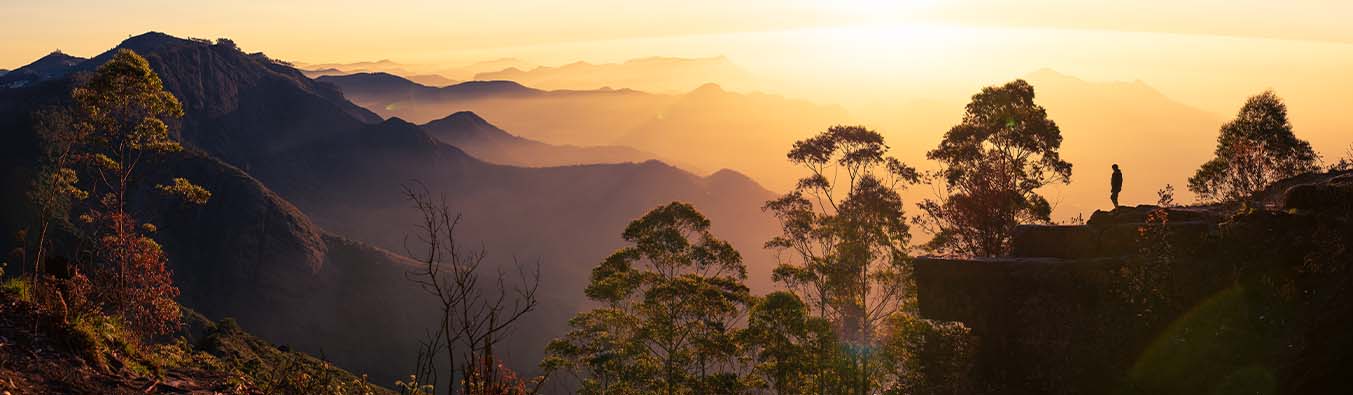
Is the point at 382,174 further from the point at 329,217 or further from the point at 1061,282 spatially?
the point at 1061,282

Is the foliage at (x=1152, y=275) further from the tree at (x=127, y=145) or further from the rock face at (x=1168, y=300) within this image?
the tree at (x=127, y=145)

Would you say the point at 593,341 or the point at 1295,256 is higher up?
the point at 1295,256

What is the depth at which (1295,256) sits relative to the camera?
52.5 ft

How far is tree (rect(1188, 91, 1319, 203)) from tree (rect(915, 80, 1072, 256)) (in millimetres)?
5772

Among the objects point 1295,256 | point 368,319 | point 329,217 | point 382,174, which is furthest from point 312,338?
point 1295,256

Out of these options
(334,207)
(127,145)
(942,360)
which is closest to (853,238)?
(942,360)

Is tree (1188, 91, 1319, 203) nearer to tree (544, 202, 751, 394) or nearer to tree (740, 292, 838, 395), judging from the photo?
tree (740, 292, 838, 395)

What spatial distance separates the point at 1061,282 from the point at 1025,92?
17169 millimetres

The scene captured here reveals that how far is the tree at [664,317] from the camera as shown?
3117 cm

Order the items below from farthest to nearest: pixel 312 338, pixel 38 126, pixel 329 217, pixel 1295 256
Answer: pixel 329 217 < pixel 38 126 < pixel 312 338 < pixel 1295 256

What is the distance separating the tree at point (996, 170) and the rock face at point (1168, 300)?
12093 millimetres

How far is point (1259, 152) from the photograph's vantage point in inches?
1248

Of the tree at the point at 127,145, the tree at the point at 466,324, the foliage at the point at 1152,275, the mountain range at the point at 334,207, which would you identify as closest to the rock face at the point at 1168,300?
the foliage at the point at 1152,275

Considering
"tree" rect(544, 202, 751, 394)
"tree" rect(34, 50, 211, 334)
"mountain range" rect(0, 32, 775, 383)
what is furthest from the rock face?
"mountain range" rect(0, 32, 775, 383)
